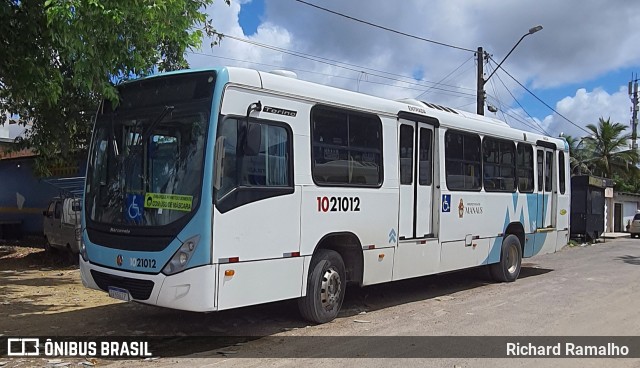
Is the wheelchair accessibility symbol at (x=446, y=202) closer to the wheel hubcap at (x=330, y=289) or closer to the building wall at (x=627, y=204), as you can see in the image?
the wheel hubcap at (x=330, y=289)

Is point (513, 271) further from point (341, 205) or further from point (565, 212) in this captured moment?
point (341, 205)

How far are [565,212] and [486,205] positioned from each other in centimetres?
423

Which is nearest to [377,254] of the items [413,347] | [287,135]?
[413,347]

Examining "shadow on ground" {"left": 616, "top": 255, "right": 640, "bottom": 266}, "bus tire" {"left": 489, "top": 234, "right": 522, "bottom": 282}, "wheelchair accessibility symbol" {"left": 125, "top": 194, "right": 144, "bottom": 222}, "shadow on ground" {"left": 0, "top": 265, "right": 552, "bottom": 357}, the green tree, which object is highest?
the green tree

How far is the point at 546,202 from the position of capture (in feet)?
43.4

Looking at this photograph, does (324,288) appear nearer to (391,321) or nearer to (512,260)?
(391,321)

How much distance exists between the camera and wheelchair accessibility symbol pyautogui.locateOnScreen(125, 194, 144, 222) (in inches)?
257

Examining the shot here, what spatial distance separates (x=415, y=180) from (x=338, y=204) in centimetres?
201

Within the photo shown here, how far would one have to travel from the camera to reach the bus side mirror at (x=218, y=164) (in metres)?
A: 6.17

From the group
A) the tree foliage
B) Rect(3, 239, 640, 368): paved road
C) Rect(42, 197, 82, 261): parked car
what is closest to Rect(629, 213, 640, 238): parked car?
the tree foliage

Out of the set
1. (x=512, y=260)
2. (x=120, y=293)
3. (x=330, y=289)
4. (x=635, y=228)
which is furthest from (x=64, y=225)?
(x=635, y=228)

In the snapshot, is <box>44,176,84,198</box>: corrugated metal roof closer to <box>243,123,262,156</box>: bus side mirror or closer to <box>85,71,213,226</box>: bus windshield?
<box>85,71,213,226</box>: bus windshield

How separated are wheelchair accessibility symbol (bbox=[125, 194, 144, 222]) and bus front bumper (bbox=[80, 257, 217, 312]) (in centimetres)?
64

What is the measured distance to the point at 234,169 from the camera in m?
6.40
